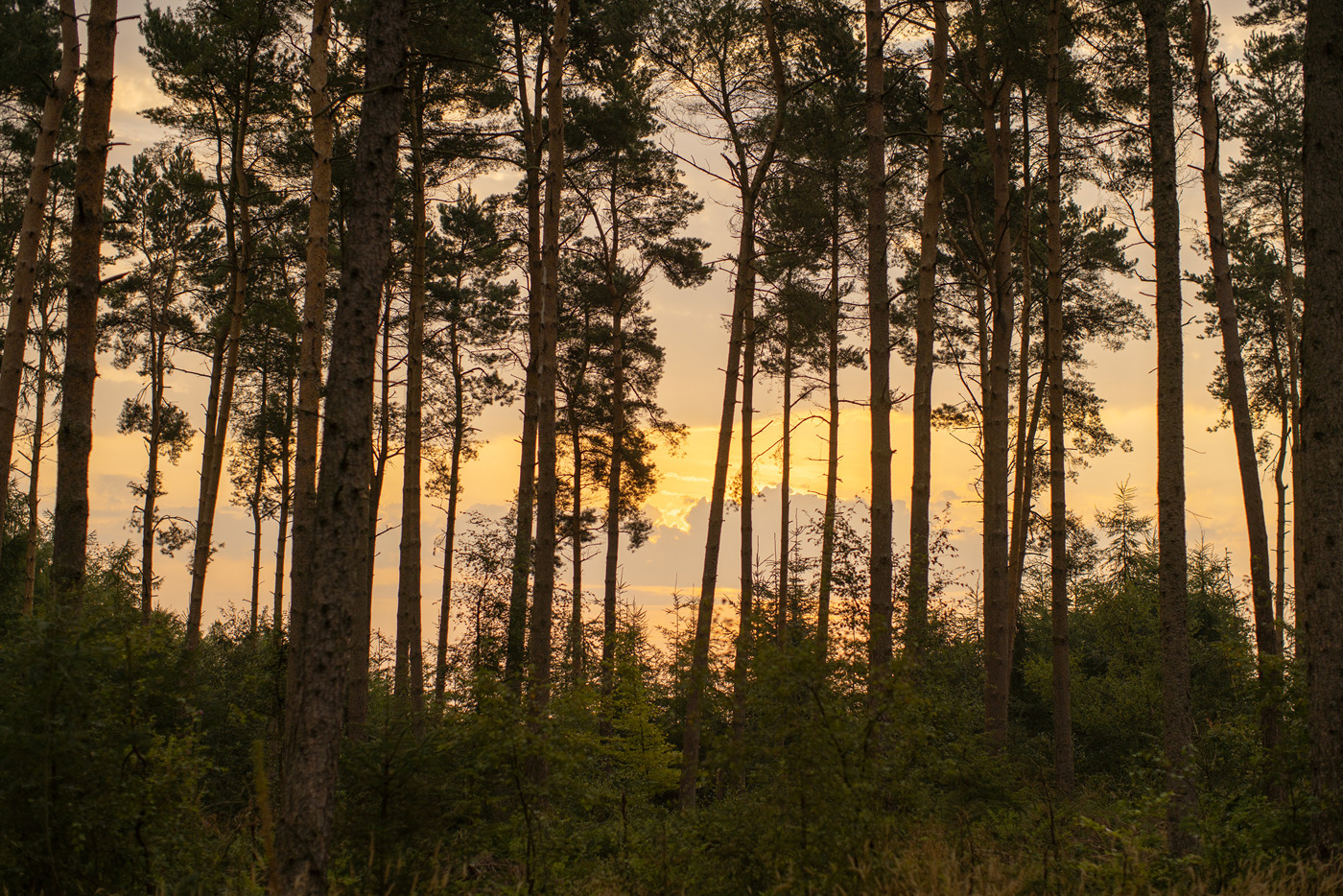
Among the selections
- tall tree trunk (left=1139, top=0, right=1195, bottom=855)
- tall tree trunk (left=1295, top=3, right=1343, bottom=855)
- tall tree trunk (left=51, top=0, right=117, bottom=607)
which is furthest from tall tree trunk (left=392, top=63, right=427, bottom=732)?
tall tree trunk (left=1295, top=3, right=1343, bottom=855)

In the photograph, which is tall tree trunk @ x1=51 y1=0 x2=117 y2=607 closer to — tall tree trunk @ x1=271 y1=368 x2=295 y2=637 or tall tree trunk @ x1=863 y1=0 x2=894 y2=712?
tall tree trunk @ x1=863 y1=0 x2=894 y2=712

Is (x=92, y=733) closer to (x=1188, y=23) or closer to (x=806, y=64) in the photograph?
(x=806, y=64)

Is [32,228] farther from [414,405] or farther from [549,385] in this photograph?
[549,385]

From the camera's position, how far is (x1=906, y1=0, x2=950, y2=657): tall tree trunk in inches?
464

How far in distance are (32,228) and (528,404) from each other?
671cm

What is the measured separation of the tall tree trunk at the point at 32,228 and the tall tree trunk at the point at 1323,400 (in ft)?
39.5

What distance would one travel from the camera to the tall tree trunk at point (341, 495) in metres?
5.66

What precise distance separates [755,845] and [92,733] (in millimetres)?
4381

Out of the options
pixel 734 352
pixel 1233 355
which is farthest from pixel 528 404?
pixel 1233 355

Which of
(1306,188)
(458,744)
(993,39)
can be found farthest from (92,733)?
(993,39)

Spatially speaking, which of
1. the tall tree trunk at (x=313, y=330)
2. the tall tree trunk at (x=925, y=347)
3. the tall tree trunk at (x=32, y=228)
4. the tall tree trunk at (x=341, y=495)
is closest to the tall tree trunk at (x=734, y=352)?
the tall tree trunk at (x=925, y=347)

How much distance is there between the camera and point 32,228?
9914mm

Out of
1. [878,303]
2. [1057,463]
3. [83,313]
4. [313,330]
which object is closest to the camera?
[83,313]

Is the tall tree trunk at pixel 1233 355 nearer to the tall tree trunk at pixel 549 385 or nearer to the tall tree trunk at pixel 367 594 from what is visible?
the tall tree trunk at pixel 549 385
